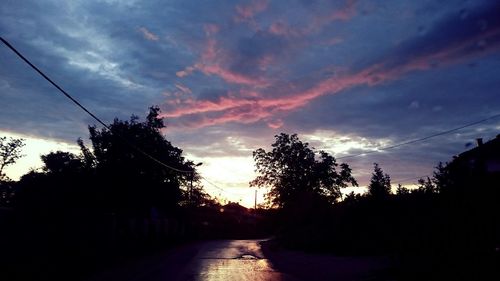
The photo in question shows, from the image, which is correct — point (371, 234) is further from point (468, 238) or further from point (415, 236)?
point (468, 238)

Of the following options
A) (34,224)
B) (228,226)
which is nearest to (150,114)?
(228,226)

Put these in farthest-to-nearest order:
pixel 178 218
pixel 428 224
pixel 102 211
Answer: pixel 178 218, pixel 102 211, pixel 428 224

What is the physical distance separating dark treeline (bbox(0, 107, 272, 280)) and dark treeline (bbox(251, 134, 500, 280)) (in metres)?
11.5

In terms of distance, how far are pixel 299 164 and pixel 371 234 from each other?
4133cm

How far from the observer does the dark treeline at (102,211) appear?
43.1ft

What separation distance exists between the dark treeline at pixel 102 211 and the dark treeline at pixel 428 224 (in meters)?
11.5

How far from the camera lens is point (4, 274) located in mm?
11242

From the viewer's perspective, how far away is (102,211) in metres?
21.8

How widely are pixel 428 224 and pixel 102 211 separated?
16.6 metres

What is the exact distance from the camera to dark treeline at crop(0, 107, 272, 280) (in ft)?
43.1

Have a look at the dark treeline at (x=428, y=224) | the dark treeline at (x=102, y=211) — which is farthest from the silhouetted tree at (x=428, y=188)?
the dark treeline at (x=102, y=211)

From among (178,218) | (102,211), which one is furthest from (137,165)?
(102,211)

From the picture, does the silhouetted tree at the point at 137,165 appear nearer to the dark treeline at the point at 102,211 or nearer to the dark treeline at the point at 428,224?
the dark treeline at the point at 102,211

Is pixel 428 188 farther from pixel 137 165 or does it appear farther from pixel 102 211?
pixel 137 165
